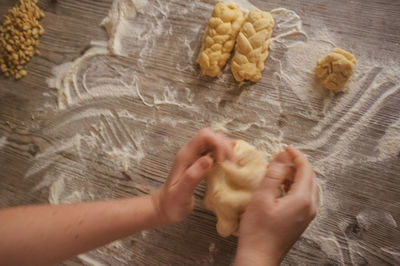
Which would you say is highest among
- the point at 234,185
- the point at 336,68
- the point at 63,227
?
the point at 336,68

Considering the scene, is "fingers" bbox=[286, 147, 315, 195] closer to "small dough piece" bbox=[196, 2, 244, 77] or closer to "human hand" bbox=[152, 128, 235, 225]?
"human hand" bbox=[152, 128, 235, 225]

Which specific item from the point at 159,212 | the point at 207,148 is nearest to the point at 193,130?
the point at 207,148

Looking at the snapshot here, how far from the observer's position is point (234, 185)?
2.81 feet

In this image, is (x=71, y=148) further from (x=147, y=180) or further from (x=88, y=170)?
(x=147, y=180)

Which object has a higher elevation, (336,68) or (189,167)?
(336,68)

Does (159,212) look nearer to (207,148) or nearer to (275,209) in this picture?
(207,148)

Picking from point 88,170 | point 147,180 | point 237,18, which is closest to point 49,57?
point 88,170

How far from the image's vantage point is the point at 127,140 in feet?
3.67

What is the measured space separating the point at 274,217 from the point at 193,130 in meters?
0.43

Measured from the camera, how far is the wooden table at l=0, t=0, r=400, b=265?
92 centimetres

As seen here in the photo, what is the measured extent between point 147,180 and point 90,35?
0.59 meters

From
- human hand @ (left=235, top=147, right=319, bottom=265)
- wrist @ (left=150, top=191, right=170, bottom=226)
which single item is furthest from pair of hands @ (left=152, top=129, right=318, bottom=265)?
wrist @ (left=150, top=191, right=170, bottom=226)

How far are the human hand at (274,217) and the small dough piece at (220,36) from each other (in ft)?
1.33

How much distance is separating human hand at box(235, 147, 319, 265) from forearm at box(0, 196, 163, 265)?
28cm
